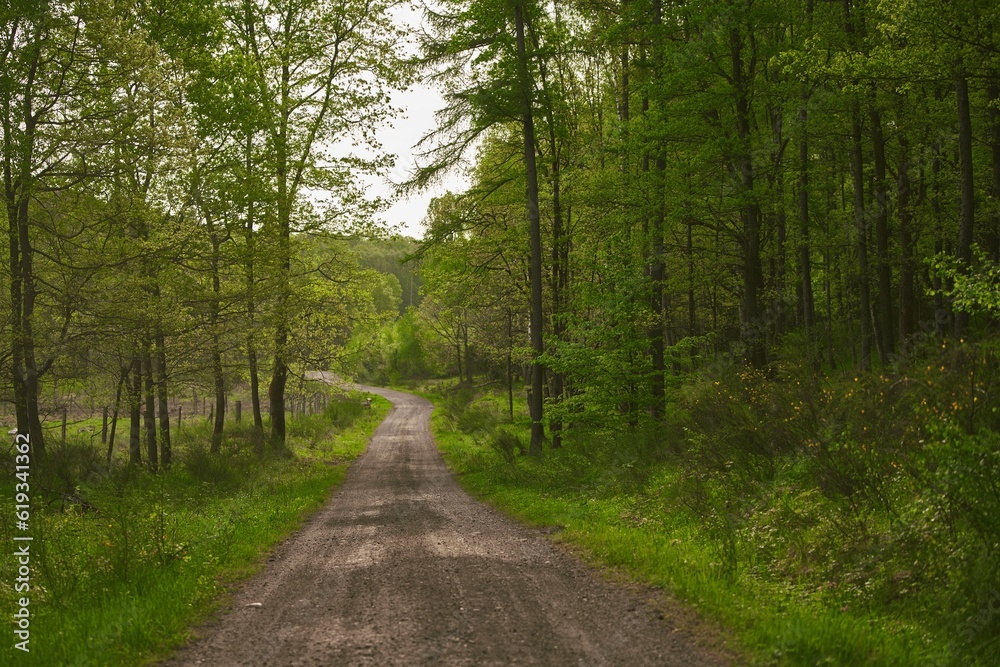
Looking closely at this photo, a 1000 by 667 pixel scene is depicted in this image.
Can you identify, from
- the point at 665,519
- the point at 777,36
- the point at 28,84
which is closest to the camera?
the point at 665,519

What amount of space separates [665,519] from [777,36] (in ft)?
45.6

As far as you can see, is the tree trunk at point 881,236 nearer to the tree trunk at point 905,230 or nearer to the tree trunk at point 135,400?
the tree trunk at point 905,230

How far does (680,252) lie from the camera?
21328 millimetres

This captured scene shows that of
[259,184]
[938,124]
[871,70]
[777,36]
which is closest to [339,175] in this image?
[259,184]

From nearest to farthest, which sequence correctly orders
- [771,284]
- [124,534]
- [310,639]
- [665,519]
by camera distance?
[310,639] → [124,534] → [665,519] → [771,284]

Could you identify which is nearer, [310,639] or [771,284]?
[310,639]

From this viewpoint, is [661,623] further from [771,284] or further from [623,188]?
[771,284]

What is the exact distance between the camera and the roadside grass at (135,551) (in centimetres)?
570

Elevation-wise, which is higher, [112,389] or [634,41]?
[634,41]

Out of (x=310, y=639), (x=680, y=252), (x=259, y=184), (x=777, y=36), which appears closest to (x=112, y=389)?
(x=259, y=184)

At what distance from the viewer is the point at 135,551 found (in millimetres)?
7691

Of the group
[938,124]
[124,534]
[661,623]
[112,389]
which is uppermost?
[938,124]

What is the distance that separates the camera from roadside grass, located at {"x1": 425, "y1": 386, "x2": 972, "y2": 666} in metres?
4.86

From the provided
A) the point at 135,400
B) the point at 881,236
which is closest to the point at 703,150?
the point at 881,236
